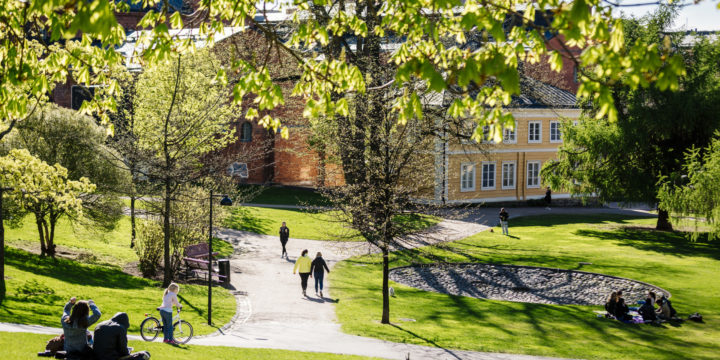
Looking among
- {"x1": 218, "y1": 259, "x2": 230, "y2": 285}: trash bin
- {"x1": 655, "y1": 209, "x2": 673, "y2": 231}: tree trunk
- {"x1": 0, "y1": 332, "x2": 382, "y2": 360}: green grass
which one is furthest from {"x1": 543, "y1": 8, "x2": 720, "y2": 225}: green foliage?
{"x1": 0, "y1": 332, "x2": 382, "y2": 360}: green grass

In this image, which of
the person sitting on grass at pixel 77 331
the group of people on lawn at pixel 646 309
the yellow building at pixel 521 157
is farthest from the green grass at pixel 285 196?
the person sitting on grass at pixel 77 331

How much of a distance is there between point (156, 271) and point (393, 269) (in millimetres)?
9445

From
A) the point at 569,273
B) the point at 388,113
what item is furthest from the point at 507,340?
the point at 569,273

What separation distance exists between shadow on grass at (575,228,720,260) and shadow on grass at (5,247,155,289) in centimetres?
2357

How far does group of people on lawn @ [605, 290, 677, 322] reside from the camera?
783 inches

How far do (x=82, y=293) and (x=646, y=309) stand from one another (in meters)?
16.3

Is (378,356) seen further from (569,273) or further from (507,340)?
(569,273)

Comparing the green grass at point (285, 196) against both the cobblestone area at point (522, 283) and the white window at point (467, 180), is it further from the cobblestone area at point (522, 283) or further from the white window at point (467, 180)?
the cobblestone area at point (522, 283)

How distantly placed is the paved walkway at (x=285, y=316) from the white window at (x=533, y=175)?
875 inches

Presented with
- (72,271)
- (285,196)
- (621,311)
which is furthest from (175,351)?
(285,196)

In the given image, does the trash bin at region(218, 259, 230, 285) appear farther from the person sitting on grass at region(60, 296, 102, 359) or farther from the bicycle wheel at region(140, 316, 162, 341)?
A: the person sitting on grass at region(60, 296, 102, 359)

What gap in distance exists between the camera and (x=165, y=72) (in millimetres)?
29500

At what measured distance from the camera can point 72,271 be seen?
77.9ft

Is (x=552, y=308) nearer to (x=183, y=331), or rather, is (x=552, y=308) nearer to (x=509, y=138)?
(x=183, y=331)
